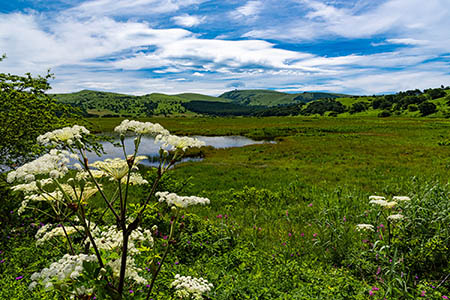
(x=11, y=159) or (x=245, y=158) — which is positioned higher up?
(x=11, y=159)

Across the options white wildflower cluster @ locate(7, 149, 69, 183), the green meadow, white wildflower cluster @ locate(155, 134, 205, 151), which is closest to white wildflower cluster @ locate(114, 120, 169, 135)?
white wildflower cluster @ locate(155, 134, 205, 151)

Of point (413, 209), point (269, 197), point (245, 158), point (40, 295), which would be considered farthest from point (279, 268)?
point (245, 158)

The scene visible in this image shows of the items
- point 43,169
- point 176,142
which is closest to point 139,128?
point 176,142

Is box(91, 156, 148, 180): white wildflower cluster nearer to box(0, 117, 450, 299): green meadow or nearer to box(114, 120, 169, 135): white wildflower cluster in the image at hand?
box(114, 120, 169, 135): white wildflower cluster

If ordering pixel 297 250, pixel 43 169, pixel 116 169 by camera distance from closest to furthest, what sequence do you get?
pixel 43 169 → pixel 116 169 → pixel 297 250

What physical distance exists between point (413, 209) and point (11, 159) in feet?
42.8

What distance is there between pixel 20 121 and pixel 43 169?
8.36 metres

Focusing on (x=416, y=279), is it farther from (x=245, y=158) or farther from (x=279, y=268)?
(x=245, y=158)

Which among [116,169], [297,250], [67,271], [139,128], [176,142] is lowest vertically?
[297,250]

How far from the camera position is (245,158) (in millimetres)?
31734

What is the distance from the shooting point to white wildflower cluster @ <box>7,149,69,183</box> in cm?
231

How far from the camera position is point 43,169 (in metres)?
2.30

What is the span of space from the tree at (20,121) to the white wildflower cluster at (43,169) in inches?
257

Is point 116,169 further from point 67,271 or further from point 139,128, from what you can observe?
point 67,271
